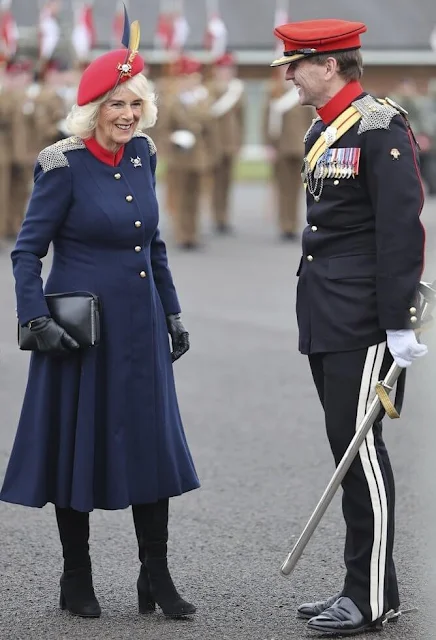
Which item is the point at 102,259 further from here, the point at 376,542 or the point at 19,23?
the point at 19,23

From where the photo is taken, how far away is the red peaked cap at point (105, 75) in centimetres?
465

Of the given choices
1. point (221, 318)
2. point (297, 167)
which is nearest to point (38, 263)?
point (221, 318)

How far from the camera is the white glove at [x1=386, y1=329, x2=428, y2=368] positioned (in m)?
4.41

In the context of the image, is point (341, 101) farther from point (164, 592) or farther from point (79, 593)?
point (79, 593)

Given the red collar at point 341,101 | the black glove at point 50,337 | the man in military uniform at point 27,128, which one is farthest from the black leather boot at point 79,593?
the man in military uniform at point 27,128

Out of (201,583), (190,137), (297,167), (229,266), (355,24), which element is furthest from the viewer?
(297,167)

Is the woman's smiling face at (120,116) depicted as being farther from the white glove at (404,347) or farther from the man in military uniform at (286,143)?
the man in military uniform at (286,143)

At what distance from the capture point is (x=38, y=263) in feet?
15.6

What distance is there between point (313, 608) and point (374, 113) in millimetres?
1578

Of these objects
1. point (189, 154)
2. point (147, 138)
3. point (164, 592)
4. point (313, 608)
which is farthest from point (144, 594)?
point (189, 154)

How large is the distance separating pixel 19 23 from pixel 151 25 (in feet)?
10.7

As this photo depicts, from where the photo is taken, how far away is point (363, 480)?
4637mm

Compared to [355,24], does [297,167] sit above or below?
Answer: below

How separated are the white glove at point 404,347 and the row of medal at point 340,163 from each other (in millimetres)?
491
